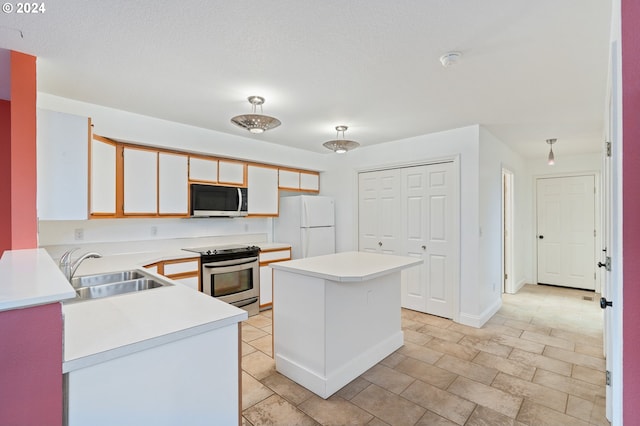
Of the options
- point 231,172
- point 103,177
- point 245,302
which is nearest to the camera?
point 103,177

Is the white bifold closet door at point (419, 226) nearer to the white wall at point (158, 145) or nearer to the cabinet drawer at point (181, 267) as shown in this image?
the white wall at point (158, 145)

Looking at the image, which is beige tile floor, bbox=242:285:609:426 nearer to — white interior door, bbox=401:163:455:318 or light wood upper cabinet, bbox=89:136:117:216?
white interior door, bbox=401:163:455:318

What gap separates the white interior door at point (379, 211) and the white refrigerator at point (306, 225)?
1.68ft

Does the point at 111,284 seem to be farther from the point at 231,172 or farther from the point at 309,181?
the point at 309,181

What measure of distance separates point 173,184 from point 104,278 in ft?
4.76

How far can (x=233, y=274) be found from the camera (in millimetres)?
3742

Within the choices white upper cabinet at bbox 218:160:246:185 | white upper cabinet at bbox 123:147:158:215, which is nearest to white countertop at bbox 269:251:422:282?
white upper cabinet at bbox 123:147:158:215

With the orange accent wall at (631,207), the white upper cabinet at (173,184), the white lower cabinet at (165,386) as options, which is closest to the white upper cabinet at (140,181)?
the white upper cabinet at (173,184)

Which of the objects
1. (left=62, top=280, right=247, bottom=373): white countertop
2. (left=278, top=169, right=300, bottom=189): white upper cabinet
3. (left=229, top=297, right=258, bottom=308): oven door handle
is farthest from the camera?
(left=278, top=169, right=300, bottom=189): white upper cabinet

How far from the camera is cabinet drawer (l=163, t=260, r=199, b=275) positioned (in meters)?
3.19

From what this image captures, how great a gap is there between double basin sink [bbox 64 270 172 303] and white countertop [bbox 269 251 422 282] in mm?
952

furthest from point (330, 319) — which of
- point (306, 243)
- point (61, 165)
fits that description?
A: point (306, 243)

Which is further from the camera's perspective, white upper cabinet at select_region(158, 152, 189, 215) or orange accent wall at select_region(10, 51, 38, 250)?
white upper cabinet at select_region(158, 152, 189, 215)

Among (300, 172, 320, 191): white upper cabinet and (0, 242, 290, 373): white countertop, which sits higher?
(300, 172, 320, 191): white upper cabinet
